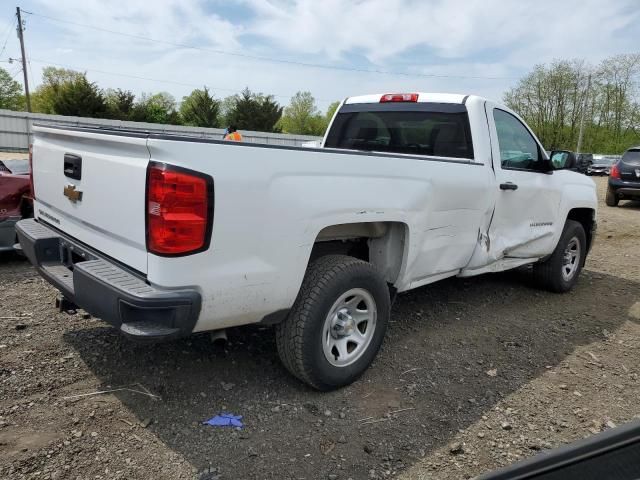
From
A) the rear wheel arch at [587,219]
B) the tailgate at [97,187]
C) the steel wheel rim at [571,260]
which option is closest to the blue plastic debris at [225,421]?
the tailgate at [97,187]

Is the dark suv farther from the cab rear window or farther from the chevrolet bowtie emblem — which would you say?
the chevrolet bowtie emblem

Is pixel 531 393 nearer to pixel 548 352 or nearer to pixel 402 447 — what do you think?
pixel 548 352

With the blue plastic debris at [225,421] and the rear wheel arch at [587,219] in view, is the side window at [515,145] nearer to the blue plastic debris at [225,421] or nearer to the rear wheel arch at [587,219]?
the rear wheel arch at [587,219]

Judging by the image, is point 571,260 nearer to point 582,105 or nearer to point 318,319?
point 318,319

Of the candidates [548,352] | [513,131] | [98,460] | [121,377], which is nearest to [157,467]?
[98,460]

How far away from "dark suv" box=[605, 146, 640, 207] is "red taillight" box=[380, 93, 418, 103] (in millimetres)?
11211

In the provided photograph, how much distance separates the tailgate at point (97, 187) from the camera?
237cm

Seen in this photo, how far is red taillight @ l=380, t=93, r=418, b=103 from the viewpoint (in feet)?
14.4

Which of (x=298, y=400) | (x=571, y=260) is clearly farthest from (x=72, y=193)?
(x=571, y=260)

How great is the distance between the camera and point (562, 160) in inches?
191

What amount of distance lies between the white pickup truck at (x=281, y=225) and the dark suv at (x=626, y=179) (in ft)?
34.9

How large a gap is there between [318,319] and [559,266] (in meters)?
3.51

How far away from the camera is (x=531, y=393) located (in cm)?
324

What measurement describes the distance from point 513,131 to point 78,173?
356 cm
